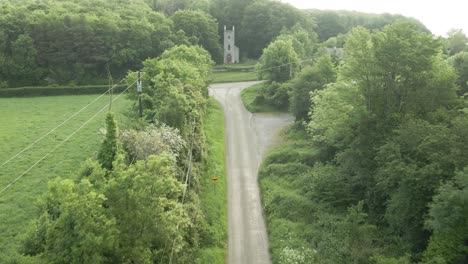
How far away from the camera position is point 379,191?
83.1 feet

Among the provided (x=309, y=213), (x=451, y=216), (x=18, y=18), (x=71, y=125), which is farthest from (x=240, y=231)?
(x=18, y=18)

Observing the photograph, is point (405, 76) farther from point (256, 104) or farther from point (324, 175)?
point (256, 104)

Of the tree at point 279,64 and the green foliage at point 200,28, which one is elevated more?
the green foliage at point 200,28

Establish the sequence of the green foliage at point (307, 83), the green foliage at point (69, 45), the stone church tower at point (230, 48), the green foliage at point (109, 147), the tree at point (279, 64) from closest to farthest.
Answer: the green foliage at point (109, 147) → the green foliage at point (307, 83) → the tree at point (279, 64) → the green foliage at point (69, 45) → the stone church tower at point (230, 48)

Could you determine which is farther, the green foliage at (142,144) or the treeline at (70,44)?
the treeline at (70,44)

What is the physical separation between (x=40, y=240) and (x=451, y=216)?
55.7 ft

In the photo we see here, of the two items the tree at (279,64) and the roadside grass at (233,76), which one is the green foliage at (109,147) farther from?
the roadside grass at (233,76)

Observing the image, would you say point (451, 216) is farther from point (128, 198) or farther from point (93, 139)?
point (93, 139)

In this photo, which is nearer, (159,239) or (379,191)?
(159,239)

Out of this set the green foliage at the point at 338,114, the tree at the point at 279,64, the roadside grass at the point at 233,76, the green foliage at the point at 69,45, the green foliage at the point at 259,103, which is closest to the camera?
the green foliage at the point at 338,114

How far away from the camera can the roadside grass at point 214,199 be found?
2412cm

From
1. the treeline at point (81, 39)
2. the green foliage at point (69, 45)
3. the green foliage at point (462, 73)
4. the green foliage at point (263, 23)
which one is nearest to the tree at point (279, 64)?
the treeline at point (81, 39)

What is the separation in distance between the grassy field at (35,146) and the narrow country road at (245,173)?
479 inches

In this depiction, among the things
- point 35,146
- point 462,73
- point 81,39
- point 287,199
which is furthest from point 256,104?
point 81,39
